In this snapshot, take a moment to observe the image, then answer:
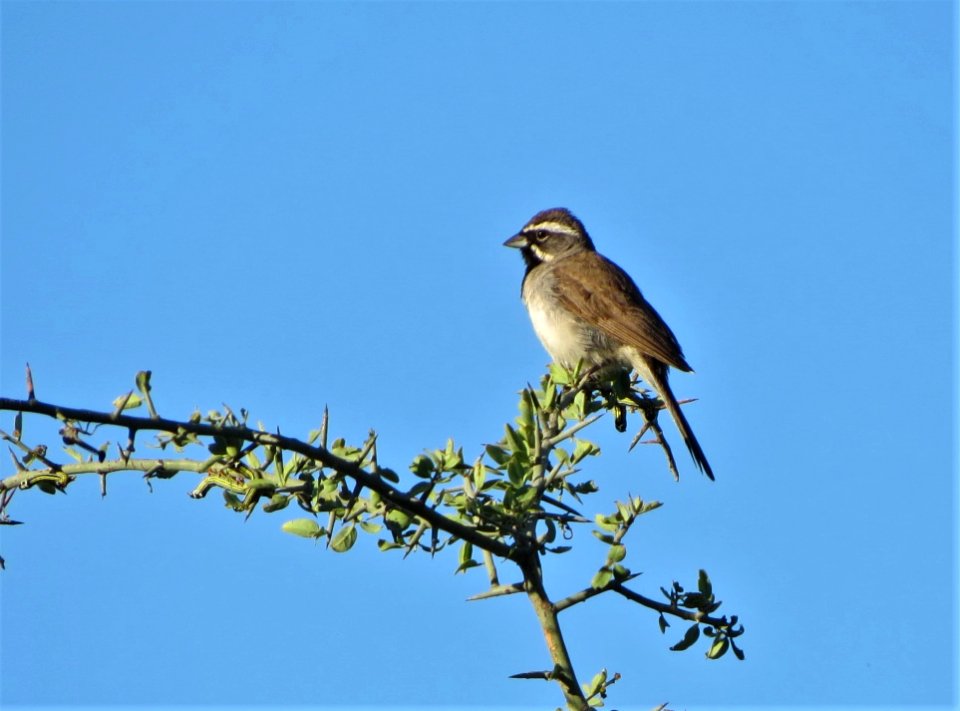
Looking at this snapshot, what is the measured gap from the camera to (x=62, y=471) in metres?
3.17

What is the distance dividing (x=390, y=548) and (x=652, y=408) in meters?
3.57

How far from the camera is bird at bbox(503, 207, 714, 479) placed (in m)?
9.20

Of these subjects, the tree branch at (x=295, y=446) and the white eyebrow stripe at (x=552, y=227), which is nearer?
the tree branch at (x=295, y=446)

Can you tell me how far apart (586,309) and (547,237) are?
5.10 ft

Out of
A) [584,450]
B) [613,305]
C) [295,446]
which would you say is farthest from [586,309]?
[295,446]

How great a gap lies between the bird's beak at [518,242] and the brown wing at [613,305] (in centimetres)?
48

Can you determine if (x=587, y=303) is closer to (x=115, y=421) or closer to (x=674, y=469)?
(x=674, y=469)

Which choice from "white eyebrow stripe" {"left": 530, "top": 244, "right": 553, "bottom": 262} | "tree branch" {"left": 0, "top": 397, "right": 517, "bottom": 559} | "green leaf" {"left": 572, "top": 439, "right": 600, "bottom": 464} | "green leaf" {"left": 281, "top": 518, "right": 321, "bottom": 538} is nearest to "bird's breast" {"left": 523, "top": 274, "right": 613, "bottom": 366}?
"white eyebrow stripe" {"left": 530, "top": 244, "right": 553, "bottom": 262}

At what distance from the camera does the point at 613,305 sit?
984 cm

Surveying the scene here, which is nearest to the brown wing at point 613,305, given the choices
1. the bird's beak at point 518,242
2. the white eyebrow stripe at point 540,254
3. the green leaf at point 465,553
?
the white eyebrow stripe at point 540,254

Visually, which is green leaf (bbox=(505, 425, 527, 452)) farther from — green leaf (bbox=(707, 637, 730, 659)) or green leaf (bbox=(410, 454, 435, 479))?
green leaf (bbox=(707, 637, 730, 659))

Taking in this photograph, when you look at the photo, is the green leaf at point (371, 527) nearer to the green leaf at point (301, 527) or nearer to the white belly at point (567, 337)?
the green leaf at point (301, 527)

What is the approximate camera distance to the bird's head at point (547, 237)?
1112 cm

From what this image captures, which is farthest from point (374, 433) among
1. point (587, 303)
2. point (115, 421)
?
A: point (587, 303)
